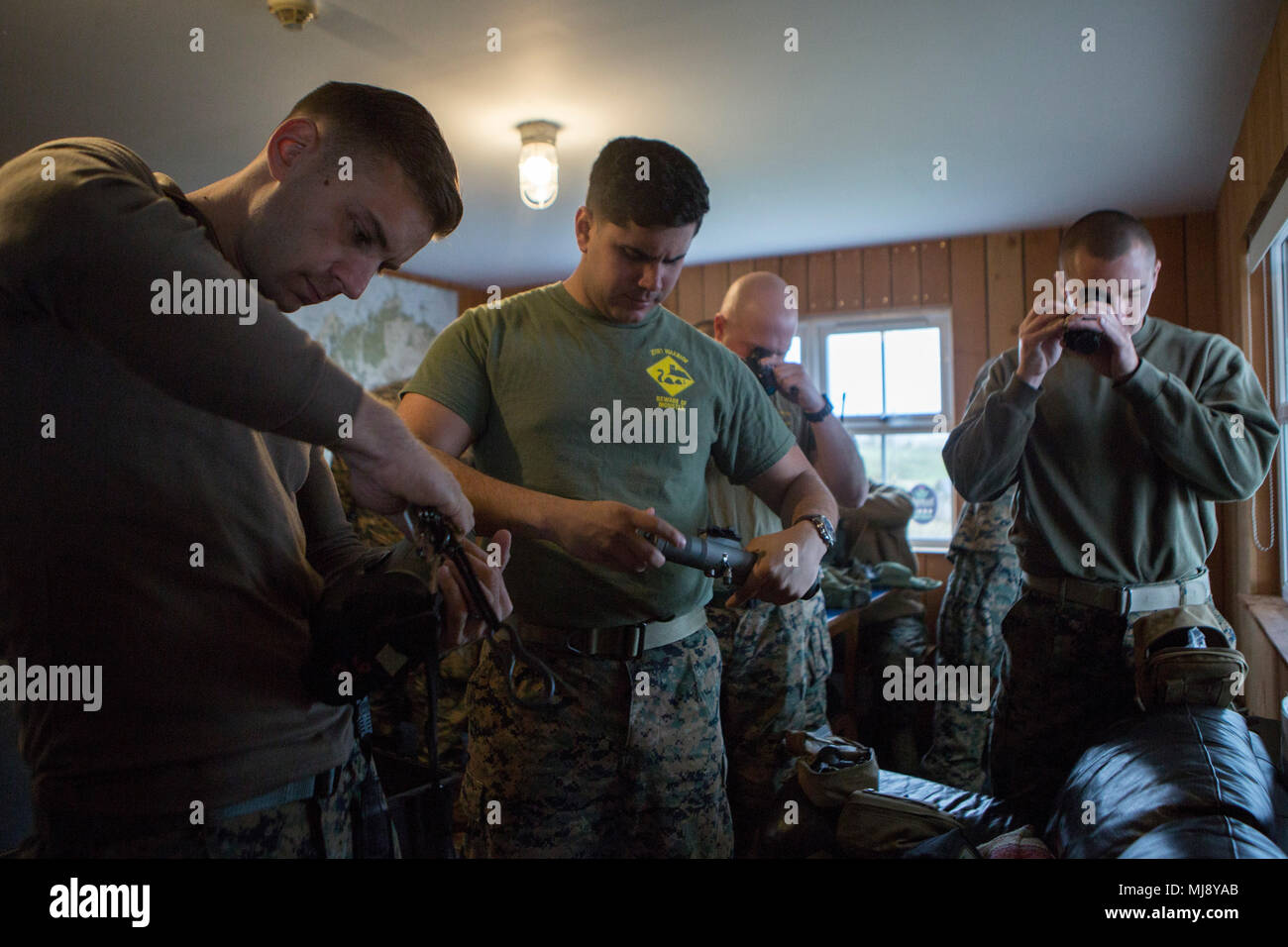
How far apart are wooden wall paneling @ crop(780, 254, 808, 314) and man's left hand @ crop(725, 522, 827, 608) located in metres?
4.15

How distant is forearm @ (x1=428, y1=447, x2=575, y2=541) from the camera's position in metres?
1.11

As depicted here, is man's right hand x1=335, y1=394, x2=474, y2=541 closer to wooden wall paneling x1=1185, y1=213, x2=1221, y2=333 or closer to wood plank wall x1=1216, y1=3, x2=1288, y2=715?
wood plank wall x1=1216, y1=3, x2=1288, y2=715

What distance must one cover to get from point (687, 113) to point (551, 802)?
2588 millimetres

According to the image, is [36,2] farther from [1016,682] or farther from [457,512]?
[1016,682]

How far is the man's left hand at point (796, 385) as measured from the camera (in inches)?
92.2

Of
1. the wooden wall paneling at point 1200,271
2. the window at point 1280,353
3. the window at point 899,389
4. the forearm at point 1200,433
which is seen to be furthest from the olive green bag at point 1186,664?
the window at point 899,389

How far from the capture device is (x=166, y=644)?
2.36ft

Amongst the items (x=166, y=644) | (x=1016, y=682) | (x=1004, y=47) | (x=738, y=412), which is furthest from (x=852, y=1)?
(x=166, y=644)

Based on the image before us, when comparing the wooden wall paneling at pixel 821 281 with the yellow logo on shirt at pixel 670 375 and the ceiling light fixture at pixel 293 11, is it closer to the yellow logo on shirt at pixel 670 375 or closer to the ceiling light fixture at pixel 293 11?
the ceiling light fixture at pixel 293 11

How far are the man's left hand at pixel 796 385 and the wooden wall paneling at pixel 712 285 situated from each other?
10.3 feet

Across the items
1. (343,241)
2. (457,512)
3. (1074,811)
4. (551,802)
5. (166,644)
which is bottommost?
(1074,811)

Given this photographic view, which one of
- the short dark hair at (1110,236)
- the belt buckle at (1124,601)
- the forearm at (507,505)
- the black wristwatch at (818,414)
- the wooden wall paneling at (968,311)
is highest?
the wooden wall paneling at (968,311)

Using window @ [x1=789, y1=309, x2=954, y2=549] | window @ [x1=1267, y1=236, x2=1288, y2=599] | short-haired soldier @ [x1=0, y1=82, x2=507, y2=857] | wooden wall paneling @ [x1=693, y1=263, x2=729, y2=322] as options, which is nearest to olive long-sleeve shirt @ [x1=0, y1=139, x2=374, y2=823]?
short-haired soldier @ [x1=0, y1=82, x2=507, y2=857]

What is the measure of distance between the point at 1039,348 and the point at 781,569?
0.83m
